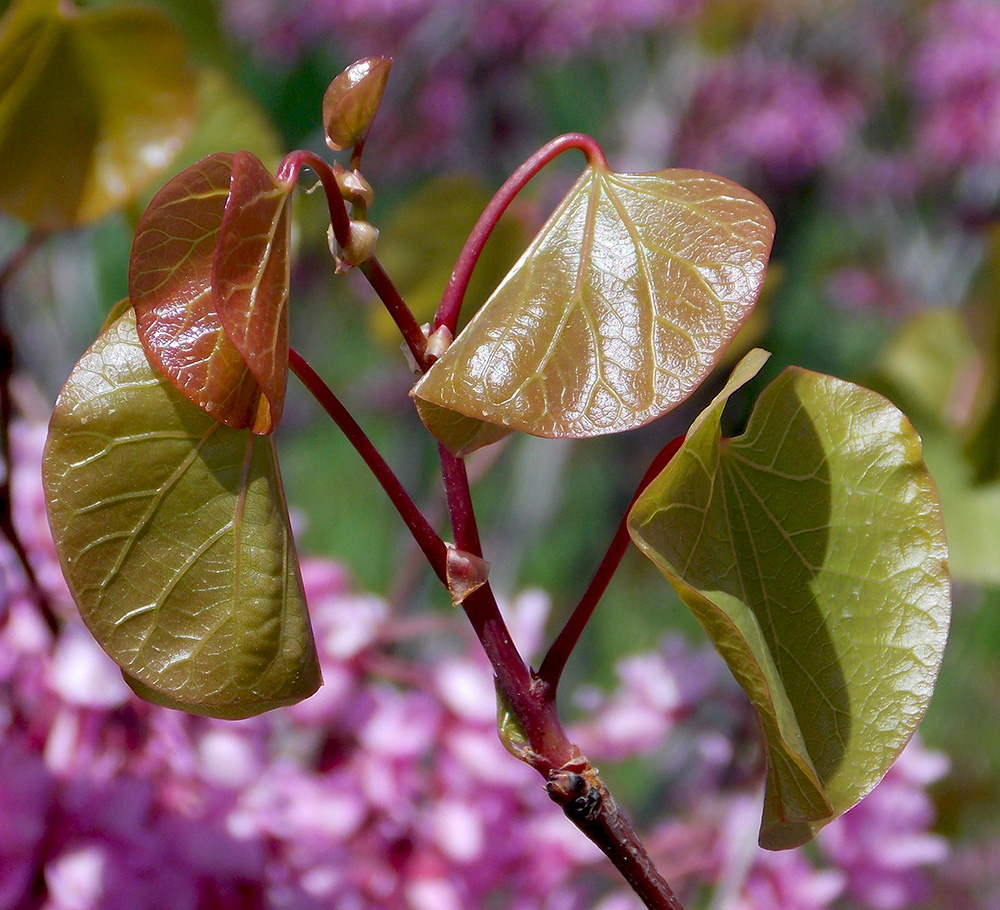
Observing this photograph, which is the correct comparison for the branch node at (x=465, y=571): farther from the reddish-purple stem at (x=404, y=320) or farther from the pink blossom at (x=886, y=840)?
the pink blossom at (x=886, y=840)

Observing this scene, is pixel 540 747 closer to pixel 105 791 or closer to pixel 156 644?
pixel 156 644

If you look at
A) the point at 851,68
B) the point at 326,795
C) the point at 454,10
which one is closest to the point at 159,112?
the point at 326,795

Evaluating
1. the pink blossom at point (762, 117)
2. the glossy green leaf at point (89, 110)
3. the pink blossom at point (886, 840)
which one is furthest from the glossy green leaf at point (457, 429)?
the pink blossom at point (762, 117)

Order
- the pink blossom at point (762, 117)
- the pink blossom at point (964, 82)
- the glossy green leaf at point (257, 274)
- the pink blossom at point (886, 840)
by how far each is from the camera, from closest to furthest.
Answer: the glossy green leaf at point (257, 274), the pink blossom at point (886, 840), the pink blossom at point (964, 82), the pink blossom at point (762, 117)

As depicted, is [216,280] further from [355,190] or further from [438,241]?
[438,241]

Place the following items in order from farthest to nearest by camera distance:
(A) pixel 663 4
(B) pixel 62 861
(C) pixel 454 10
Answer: (A) pixel 663 4
(C) pixel 454 10
(B) pixel 62 861
